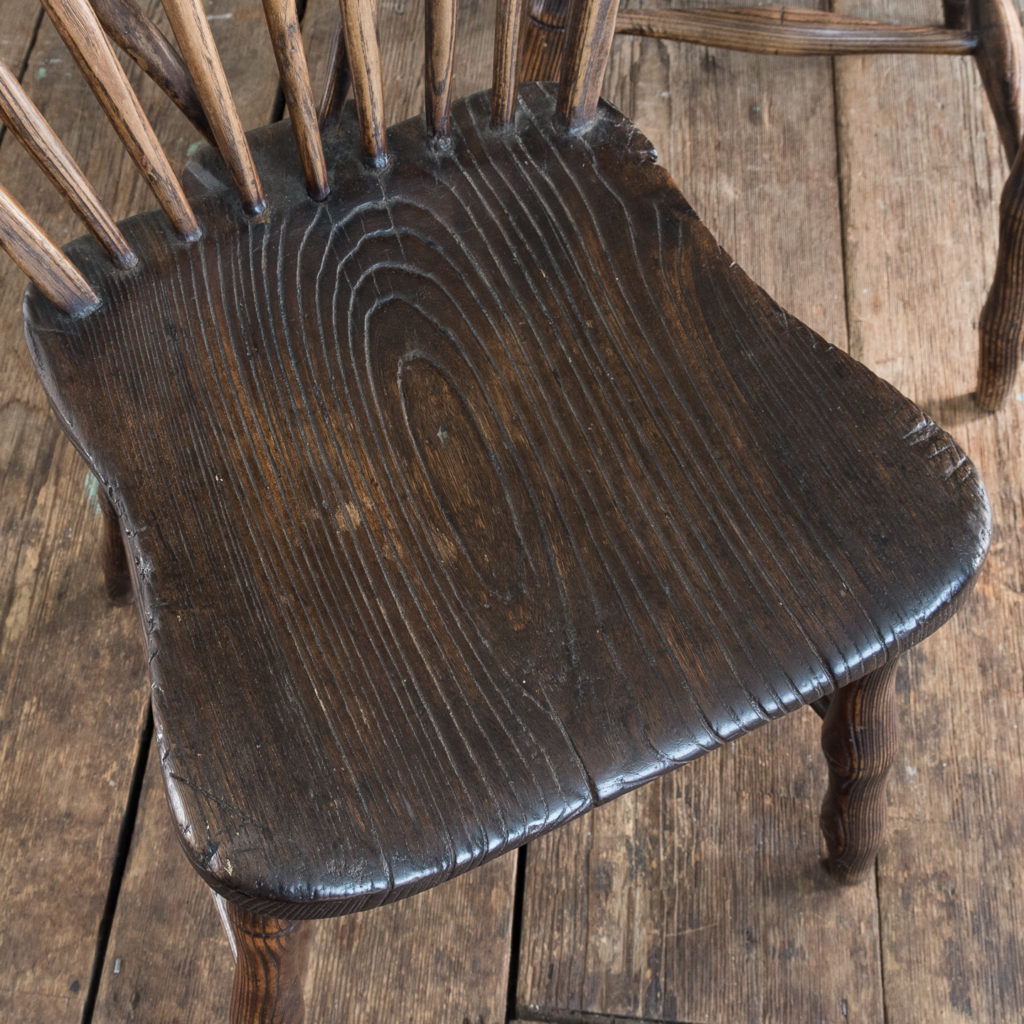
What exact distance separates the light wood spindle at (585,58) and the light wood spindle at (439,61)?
0.08 meters

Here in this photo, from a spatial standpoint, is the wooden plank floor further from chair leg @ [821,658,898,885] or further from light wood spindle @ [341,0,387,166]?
light wood spindle @ [341,0,387,166]

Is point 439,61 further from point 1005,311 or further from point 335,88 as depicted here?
point 1005,311

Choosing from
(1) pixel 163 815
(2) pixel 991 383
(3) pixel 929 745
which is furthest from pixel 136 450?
(2) pixel 991 383

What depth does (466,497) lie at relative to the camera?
61 cm

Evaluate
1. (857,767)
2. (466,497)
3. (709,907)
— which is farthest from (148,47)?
(709,907)

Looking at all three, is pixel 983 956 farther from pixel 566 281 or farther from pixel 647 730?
pixel 566 281

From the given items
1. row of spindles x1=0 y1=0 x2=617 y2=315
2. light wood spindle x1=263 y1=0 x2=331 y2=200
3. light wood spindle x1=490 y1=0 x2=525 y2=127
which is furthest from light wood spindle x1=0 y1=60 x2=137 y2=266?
light wood spindle x1=490 y1=0 x2=525 y2=127

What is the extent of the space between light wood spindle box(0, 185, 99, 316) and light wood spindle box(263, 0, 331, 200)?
6.5 inches

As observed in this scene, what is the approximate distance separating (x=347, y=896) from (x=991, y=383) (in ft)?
2.96

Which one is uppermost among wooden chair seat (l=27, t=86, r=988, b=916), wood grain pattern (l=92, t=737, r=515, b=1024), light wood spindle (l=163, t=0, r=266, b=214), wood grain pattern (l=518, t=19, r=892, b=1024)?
light wood spindle (l=163, t=0, r=266, b=214)

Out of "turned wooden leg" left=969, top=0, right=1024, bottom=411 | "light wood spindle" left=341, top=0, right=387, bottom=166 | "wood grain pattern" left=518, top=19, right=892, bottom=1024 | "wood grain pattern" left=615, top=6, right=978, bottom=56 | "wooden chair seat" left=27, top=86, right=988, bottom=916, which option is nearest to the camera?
"wooden chair seat" left=27, top=86, right=988, bottom=916

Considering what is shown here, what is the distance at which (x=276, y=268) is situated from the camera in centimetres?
69

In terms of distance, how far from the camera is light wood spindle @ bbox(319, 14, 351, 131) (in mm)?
718

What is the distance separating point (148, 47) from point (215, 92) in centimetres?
5
